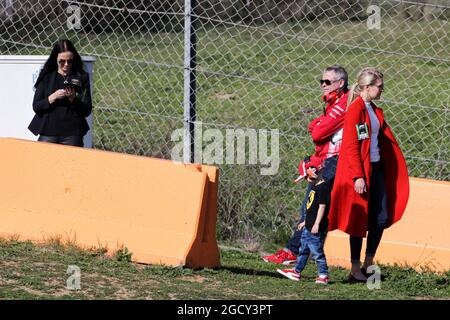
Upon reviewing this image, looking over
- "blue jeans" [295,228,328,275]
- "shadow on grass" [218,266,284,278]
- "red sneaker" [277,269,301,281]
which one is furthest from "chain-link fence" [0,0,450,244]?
"blue jeans" [295,228,328,275]

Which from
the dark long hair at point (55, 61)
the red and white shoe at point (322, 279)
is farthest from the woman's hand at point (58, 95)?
the red and white shoe at point (322, 279)

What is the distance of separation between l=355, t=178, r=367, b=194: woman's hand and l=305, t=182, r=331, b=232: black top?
0.26m

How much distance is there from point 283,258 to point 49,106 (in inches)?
92.5

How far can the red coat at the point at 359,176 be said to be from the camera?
7711mm

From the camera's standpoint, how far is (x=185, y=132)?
9414 mm

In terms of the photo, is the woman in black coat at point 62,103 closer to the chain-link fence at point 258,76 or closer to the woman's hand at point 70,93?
the woman's hand at point 70,93

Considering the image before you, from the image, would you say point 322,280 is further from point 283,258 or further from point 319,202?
point 283,258

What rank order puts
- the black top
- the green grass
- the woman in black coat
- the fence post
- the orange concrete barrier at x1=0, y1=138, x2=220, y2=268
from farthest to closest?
1. the fence post
2. the woman in black coat
3. the orange concrete barrier at x1=0, y1=138, x2=220, y2=268
4. the black top
5. the green grass

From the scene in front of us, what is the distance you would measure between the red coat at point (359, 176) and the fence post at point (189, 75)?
1.92 metres

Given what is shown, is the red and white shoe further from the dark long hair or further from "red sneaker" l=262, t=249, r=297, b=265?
the dark long hair

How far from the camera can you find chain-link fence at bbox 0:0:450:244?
9.83m

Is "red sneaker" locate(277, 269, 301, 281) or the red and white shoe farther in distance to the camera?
"red sneaker" locate(277, 269, 301, 281)

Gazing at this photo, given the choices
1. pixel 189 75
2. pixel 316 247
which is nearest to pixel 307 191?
pixel 316 247

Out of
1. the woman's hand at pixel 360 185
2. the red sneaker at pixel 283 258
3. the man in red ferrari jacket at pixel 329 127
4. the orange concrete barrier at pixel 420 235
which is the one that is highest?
the man in red ferrari jacket at pixel 329 127
